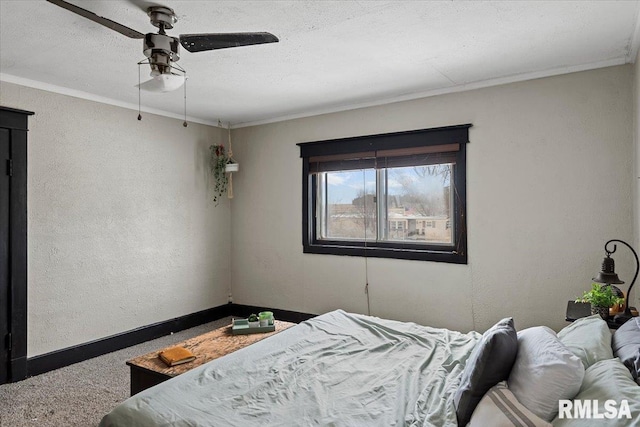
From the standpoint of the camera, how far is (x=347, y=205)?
4578 millimetres

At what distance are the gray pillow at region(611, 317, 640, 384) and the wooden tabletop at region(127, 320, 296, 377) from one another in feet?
6.68

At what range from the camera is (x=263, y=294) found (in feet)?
16.5

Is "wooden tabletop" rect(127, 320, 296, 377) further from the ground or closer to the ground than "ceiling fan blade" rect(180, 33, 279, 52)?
closer to the ground

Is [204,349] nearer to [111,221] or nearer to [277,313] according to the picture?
[111,221]

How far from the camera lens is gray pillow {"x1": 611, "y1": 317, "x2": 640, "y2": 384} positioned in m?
1.47

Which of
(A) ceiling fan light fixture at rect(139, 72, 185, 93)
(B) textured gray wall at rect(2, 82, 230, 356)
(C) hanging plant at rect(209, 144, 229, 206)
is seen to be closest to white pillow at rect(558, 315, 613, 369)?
(A) ceiling fan light fixture at rect(139, 72, 185, 93)

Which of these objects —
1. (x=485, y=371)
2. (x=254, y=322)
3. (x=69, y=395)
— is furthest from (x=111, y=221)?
(x=485, y=371)

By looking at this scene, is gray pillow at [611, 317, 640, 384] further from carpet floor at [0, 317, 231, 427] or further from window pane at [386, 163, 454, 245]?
carpet floor at [0, 317, 231, 427]

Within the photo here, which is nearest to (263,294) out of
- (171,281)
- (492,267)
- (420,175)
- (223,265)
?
(223,265)

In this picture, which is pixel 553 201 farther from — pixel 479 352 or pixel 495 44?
pixel 479 352

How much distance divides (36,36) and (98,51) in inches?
14.1

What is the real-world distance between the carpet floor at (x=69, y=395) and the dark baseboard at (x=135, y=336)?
0.23ft

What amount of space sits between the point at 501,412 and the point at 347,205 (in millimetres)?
3303

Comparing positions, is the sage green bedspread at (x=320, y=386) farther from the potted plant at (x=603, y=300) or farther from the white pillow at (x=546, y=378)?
the potted plant at (x=603, y=300)
